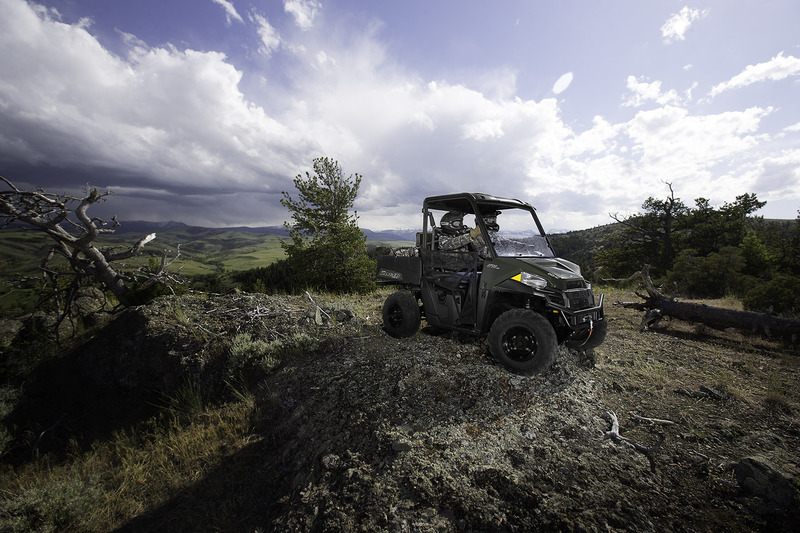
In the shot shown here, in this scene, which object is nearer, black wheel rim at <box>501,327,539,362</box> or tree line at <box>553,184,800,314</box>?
black wheel rim at <box>501,327,539,362</box>

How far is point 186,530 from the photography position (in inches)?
108

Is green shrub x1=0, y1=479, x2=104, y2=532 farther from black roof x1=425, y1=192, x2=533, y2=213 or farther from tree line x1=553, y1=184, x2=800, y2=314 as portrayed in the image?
tree line x1=553, y1=184, x2=800, y2=314

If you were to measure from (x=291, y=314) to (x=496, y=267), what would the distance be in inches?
188

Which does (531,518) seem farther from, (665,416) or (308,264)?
(308,264)

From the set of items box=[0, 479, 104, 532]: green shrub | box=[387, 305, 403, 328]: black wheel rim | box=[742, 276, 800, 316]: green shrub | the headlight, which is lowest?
box=[0, 479, 104, 532]: green shrub

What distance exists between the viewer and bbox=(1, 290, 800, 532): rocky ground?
2352mm

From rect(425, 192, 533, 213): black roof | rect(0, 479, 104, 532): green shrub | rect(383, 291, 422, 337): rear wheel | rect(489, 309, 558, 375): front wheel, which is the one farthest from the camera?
rect(383, 291, 422, 337): rear wheel

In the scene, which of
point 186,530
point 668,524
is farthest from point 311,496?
point 668,524

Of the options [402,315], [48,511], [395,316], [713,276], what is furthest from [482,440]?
[713,276]

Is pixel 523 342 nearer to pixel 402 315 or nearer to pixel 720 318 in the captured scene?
pixel 402 315

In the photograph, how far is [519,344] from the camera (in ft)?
13.3

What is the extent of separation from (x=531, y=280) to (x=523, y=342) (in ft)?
2.91

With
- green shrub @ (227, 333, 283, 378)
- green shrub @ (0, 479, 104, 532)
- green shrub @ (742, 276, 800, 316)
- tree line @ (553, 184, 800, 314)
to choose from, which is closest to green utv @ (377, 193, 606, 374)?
green shrub @ (227, 333, 283, 378)

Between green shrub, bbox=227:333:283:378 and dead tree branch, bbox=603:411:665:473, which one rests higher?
dead tree branch, bbox=603:411:665:473
